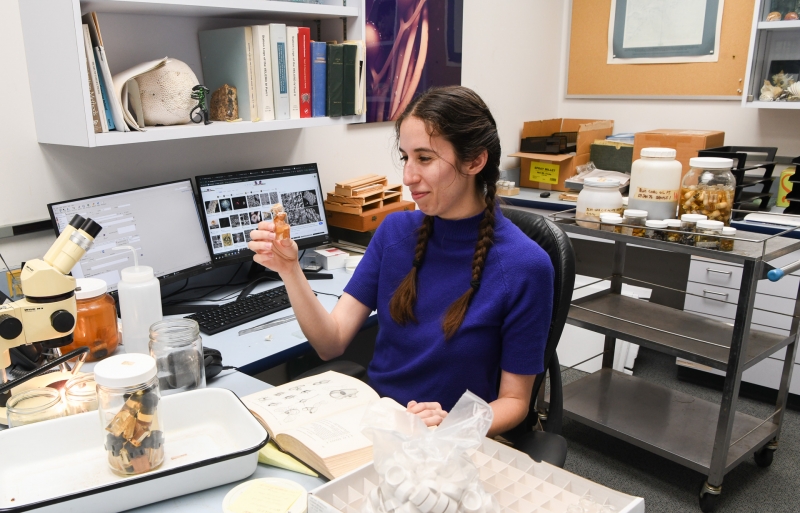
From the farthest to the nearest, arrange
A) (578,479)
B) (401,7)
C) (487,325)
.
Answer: (401,7), (487,325), (578,479)

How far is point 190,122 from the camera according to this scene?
193cm

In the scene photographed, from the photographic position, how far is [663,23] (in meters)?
3.53

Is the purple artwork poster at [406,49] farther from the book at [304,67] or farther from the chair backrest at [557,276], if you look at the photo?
the chair backrest at [557,276]

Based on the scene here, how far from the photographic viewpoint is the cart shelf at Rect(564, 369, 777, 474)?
2.24m

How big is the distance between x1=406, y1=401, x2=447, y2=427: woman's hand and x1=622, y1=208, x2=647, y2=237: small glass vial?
1.29 m

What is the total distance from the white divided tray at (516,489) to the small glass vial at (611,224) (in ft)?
4.38

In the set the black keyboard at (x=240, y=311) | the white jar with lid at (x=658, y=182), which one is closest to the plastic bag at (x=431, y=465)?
the black keyboard at (x=240, y=311)

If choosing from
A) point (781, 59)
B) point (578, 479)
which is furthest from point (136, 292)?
point (781, 59)

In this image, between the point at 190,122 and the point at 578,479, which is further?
the point at 190,122

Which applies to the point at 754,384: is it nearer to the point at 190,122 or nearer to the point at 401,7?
the point at 401,7

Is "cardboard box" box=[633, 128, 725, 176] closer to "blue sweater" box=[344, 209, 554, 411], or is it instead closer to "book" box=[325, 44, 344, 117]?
"book" box=[325, 44, 344, 117]

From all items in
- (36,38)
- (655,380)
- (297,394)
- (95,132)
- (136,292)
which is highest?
(36,38)

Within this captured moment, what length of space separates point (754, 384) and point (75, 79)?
299 cm

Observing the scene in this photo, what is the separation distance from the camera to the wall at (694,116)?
323 cm
